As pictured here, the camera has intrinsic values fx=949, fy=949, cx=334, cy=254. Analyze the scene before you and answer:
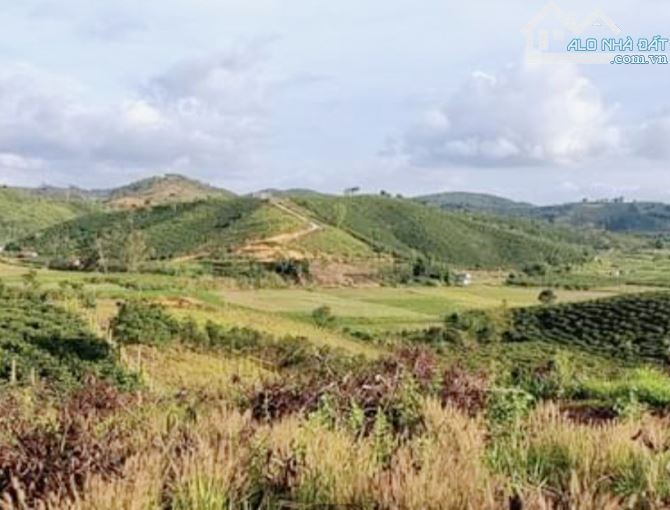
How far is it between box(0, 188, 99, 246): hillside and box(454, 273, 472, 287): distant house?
7260cm

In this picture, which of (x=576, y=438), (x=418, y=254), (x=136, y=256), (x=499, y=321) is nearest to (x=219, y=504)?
(x=576, y=438)

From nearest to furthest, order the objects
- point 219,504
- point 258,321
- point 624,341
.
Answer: point 219,504 → point 258,321 → point 624,341

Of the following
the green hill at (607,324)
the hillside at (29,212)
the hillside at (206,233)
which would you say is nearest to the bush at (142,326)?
the green hill at (607,324)

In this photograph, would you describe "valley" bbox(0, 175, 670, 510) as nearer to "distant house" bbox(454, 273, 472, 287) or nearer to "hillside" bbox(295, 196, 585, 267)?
"hillside" bbox(295, 196, 585, 267)

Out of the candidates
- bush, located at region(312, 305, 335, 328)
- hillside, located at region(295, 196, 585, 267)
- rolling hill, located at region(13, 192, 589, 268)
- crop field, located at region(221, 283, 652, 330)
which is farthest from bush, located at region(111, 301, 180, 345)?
hillside, located at region(295, 196, 585, 267)

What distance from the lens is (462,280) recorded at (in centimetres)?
11031

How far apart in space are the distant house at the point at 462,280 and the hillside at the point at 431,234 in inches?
525

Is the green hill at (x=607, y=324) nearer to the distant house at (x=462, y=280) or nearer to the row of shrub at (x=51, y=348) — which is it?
the distant house at (x=462, y=280)

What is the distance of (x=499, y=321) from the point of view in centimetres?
7319

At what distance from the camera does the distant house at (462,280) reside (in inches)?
4274

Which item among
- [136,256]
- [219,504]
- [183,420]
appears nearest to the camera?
[219,504]

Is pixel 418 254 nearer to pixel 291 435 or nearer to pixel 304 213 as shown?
pixel 304 213

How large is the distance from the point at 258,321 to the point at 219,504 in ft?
179

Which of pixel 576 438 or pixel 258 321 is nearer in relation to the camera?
pixel 576 438
